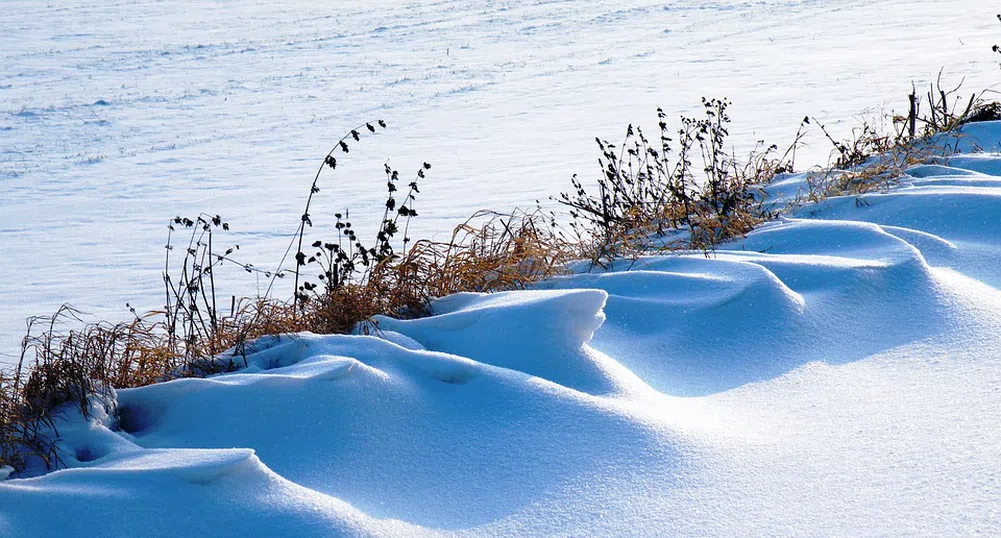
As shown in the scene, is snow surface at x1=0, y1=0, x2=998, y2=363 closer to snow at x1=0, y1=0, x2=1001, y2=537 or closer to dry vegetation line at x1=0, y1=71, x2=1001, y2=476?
snow at x1=0, y1=0, x2=1001, y2=537

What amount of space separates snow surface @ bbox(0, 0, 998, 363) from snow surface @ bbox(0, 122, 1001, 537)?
3416 mm

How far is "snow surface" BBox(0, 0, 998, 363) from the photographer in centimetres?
867

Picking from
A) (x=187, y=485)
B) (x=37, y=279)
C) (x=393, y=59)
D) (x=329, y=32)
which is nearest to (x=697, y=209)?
(x=187, y=485)

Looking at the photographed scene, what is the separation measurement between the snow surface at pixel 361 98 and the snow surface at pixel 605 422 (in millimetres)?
3416

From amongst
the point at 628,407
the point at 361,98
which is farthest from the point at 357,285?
the point at 361,98

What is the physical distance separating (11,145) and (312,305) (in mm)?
10223

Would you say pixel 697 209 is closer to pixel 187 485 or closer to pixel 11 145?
pixel 187 485

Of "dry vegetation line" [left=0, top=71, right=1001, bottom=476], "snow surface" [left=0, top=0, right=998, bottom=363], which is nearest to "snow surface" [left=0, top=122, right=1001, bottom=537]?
"dry vegetation line" [left=0, top=71, right=1001, bottom=476]

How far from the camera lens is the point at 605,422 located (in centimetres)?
273

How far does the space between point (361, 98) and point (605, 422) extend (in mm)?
12560

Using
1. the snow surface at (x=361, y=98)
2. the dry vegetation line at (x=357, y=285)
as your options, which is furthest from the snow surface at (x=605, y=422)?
the snow surface at (x=361, y=98)

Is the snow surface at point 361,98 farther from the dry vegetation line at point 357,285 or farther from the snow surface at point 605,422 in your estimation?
the snow surface at point 605,422

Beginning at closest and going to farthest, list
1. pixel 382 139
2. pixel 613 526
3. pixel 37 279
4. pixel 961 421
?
pixel 613 526, pixel 961 421, pixel 37 279, pixel 382 139

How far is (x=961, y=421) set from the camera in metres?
2.68
